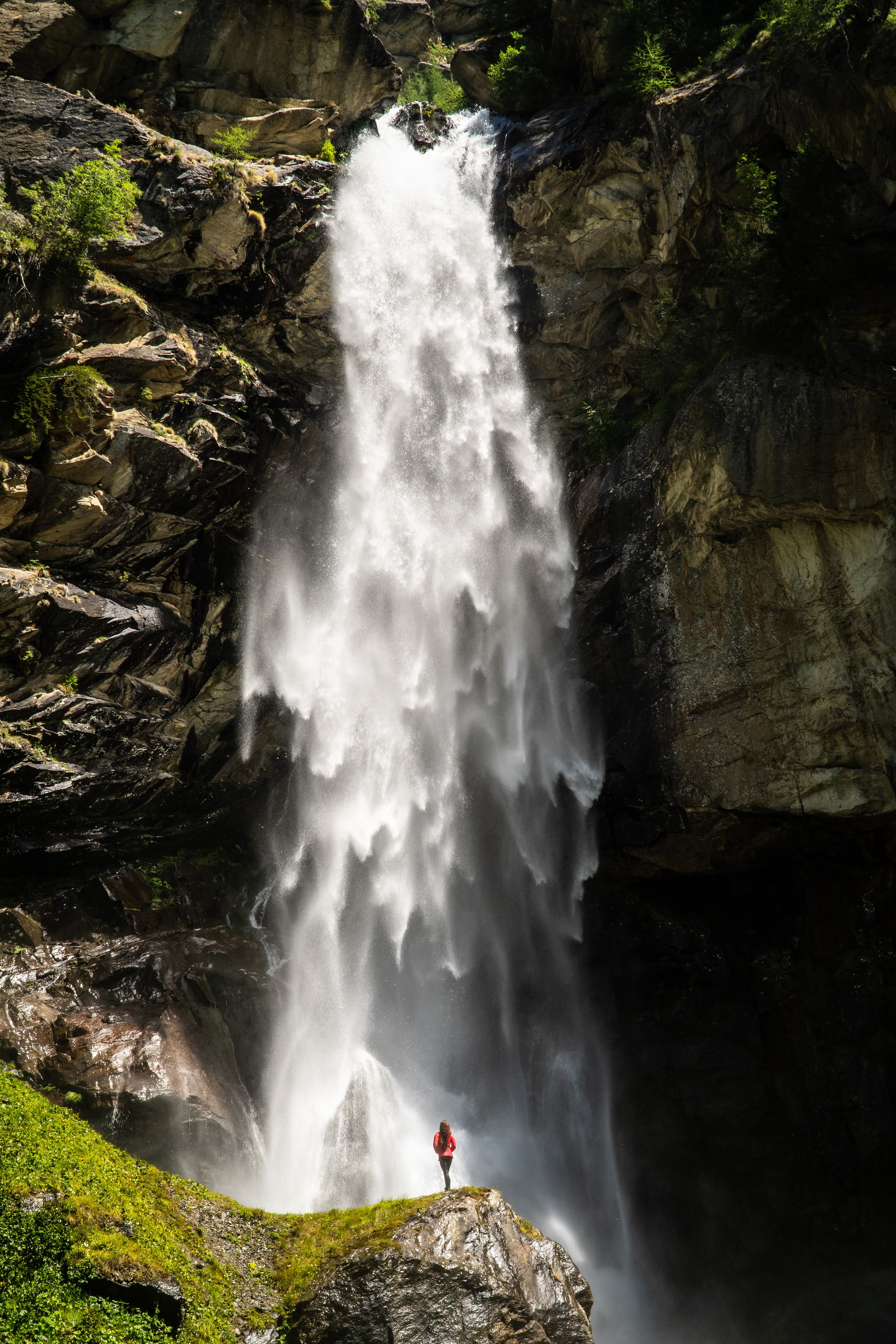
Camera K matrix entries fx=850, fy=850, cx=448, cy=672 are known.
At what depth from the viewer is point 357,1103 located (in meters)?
16.5

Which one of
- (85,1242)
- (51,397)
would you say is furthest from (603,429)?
(85,1242)

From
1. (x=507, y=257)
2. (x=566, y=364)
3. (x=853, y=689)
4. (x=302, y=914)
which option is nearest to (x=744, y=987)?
(x=853, y=689)

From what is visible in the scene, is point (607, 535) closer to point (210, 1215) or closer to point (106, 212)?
point (106, 212)

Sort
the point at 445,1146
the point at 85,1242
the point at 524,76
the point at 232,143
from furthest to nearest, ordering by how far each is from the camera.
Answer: the point at 524,76 → the point at 232,143 → the point at 445,1146 → the point at 85,1242

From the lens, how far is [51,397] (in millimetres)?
15438

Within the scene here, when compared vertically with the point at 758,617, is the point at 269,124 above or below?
above

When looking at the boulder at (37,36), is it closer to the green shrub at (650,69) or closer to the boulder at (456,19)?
the green shrub at (650,69)

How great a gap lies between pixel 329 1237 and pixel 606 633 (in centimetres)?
1229

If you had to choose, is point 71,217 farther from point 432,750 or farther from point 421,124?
point 432,750

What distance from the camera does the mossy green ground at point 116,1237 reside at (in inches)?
323

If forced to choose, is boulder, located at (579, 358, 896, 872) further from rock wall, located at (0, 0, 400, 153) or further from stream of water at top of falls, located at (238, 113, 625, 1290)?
rock wall, located at (0, 0, 400, 153)

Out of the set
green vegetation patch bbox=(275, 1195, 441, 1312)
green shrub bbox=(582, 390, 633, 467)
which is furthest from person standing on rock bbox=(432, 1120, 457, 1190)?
green shrub bbox=(582, 390, 633, 467)

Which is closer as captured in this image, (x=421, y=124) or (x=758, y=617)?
(x=758, y=617)

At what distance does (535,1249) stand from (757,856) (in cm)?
897
